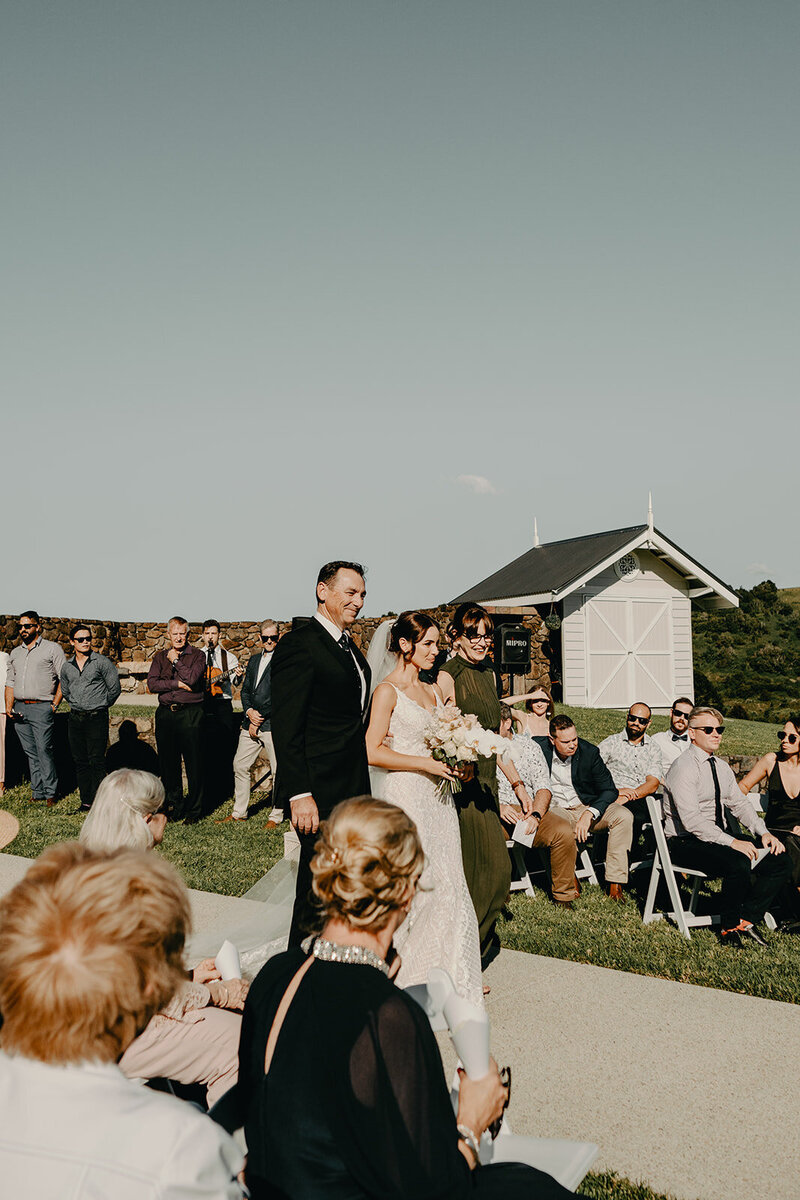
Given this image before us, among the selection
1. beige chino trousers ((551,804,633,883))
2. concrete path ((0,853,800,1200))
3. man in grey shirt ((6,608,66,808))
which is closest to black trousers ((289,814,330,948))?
concrete path ((0,853,800,1200))

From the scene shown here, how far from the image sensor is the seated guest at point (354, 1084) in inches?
71.2

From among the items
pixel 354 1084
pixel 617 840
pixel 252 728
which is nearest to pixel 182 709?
pixel 252 728

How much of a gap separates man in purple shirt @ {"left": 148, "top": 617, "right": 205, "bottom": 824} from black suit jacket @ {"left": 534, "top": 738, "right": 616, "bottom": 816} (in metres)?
4.61

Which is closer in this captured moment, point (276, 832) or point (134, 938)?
point (134, 938)

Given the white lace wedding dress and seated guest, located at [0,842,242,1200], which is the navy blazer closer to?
the white lace wedding dress

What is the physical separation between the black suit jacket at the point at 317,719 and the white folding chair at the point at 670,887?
2.89 metres

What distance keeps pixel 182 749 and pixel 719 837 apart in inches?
257

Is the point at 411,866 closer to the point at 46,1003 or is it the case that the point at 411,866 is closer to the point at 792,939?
the point at 46,1003

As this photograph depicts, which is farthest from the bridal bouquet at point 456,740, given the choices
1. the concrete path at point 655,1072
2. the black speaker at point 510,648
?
the black speaker at point 510,648

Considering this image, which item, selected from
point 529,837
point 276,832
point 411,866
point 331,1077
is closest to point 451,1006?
point 411,866

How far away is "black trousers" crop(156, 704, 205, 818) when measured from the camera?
421 inches

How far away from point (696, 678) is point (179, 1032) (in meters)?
25.3

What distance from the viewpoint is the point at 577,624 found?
23.4 m

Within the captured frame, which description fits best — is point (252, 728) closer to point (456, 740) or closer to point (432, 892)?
point (456, 740)
